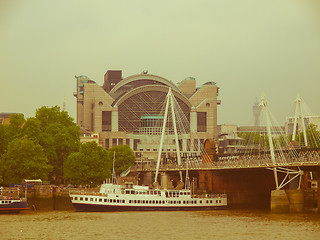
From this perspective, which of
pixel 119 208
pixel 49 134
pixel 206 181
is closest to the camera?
pixel 119 208

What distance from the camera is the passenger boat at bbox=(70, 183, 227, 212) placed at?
10362cm

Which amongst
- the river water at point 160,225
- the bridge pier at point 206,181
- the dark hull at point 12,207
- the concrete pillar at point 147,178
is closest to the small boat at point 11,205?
the dark hull at point 12,207

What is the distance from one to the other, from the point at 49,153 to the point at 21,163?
12.7 m

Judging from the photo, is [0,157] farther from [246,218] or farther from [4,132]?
[246,218]

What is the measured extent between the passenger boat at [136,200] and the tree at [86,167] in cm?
1681

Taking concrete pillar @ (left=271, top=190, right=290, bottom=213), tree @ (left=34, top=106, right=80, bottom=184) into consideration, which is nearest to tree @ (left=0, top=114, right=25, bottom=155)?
tree @ (left=34, top=106, right=80, bottom=184)

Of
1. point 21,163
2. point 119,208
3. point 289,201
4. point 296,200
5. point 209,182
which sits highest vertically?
point 21,163

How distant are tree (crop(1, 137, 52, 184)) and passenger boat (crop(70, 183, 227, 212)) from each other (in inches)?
547

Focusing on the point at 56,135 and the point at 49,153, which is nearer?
the point at 49,153

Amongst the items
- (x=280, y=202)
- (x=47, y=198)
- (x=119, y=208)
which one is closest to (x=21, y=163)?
(x=47, y=198)

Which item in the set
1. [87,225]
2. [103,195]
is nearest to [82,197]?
[103,195]

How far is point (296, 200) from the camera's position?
101750 millimetres

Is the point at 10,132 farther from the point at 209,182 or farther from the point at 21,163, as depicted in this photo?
the point at 209,182

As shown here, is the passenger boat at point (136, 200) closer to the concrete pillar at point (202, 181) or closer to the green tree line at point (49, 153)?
the green tree line at point (49, 153)
